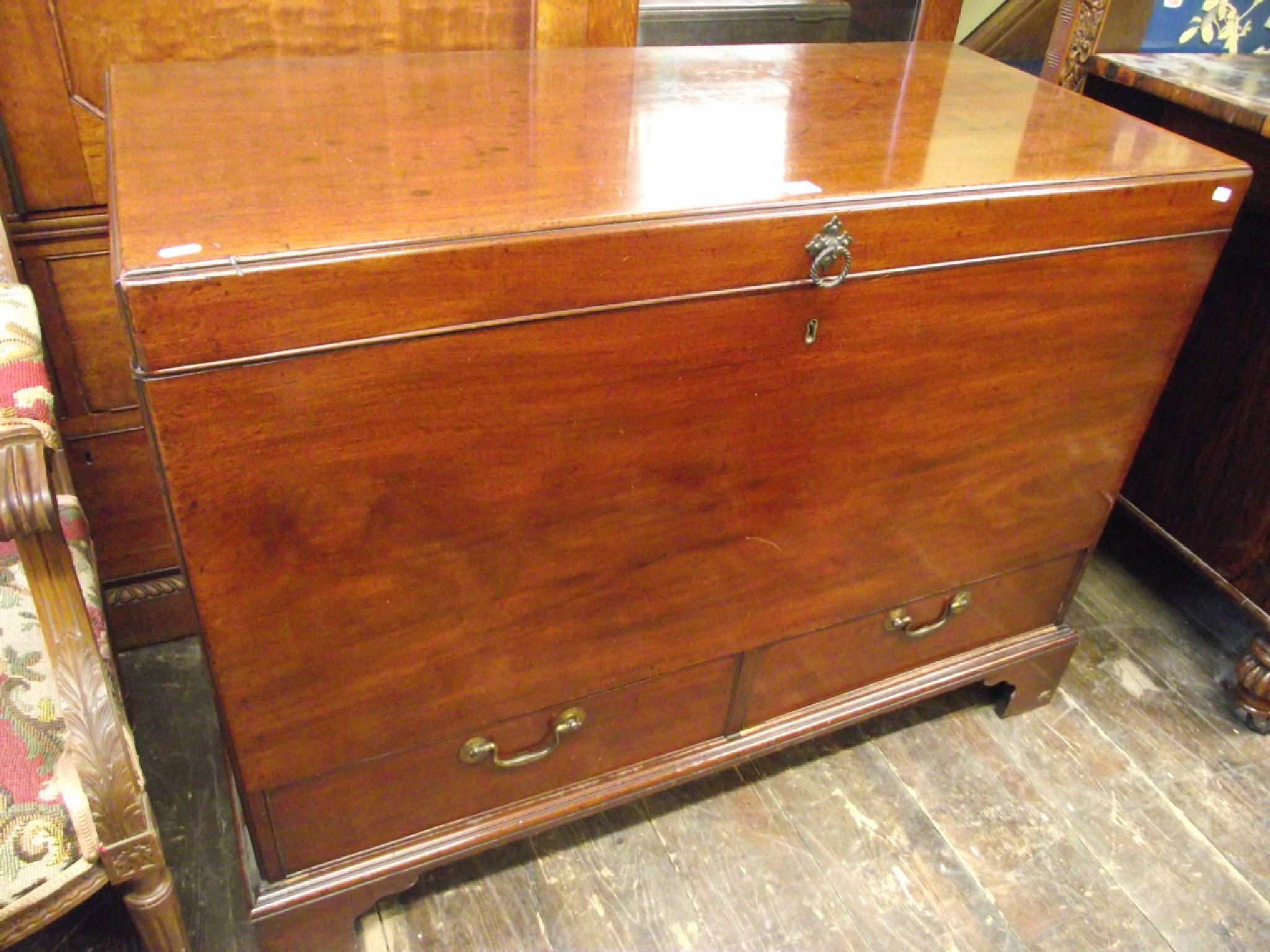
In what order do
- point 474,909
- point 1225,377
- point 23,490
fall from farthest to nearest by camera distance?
point 1225,377 → point 474,909 → point 23,490

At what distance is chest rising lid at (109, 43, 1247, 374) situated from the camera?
26.4 inches

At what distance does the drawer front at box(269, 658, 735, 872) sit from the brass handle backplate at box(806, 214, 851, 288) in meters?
0.45

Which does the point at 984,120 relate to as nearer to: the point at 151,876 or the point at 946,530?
the point at 946,530

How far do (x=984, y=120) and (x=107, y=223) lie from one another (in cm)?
93

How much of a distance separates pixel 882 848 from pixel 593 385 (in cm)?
73

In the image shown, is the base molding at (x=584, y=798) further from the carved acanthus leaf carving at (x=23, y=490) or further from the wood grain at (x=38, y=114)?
the wood grain at (x=38, y=114)

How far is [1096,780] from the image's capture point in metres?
1.29

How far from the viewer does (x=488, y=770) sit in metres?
1.00

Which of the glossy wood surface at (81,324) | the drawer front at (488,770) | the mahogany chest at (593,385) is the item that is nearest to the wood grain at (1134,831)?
the mahogany chest at (593,385)

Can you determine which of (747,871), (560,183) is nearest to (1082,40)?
(560,183)

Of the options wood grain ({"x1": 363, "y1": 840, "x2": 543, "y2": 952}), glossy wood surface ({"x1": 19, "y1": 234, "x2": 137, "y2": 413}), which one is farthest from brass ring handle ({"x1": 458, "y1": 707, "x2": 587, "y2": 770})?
glossy wood surface ({"x1": 19, "y1": 234, "x2": 137, "y2": 413})

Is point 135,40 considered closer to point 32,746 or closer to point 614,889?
point 32,746

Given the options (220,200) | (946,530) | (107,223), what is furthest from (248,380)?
(946,530)

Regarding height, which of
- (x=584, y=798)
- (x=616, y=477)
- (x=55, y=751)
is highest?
(x=616, y=477)
